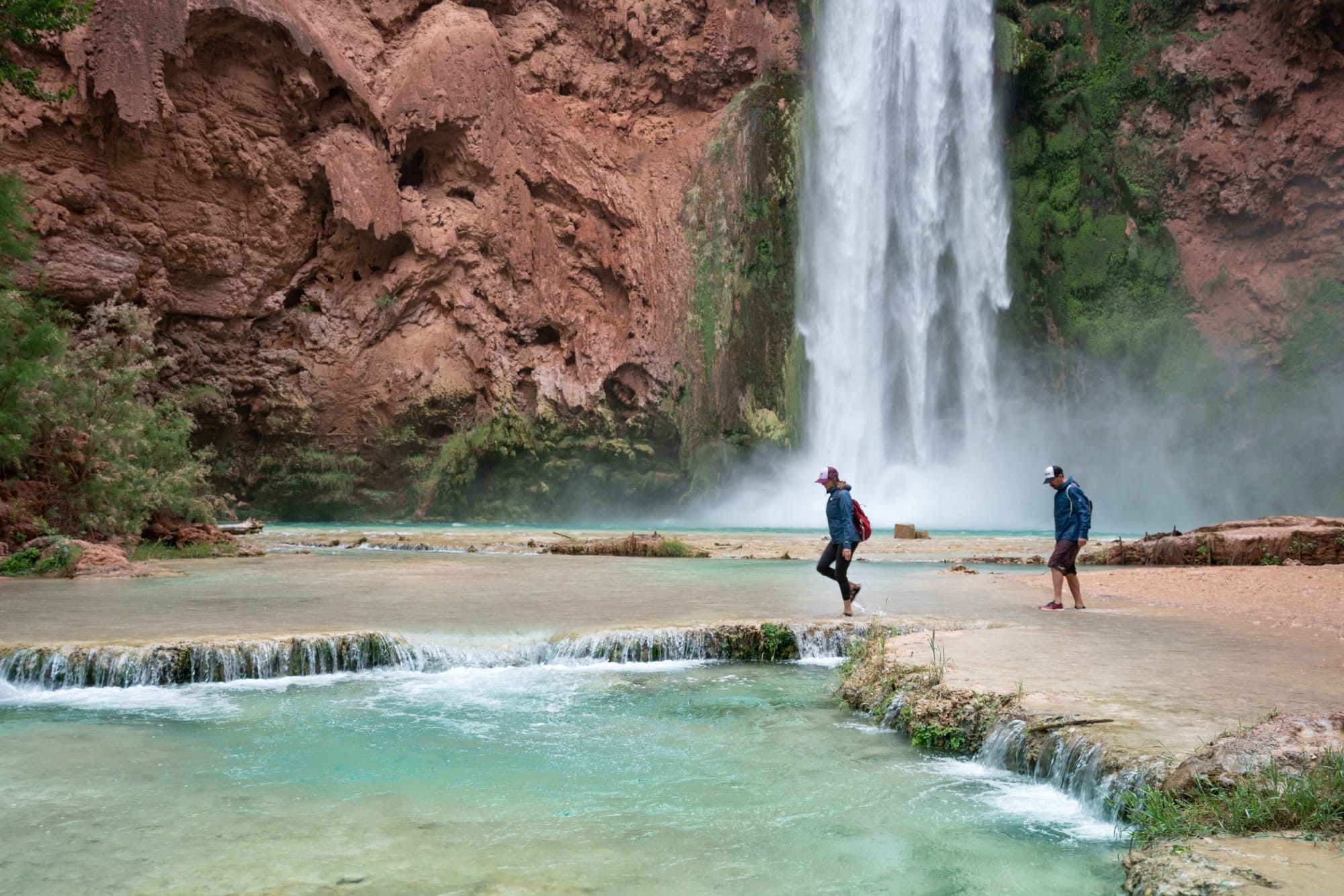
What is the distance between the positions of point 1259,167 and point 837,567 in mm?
37733

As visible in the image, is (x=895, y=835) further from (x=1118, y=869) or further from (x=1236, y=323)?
(x=1236, y=323)

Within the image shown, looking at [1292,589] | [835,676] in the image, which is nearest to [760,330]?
[1292,589]

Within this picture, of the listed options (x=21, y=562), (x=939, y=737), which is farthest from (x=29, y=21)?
(x=939, y=737)

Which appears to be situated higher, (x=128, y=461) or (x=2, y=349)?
(x=2, y=349)

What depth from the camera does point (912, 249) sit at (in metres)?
38.6

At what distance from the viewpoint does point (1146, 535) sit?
18297 millimetres

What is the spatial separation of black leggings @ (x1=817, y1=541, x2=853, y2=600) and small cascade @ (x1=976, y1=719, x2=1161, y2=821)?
4179 mm

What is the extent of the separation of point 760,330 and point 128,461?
27.9 metres

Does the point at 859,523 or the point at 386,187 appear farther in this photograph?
the point at 386,187

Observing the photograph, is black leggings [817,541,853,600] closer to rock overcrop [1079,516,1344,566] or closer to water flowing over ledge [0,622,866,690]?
water flowing over ledge [0,622,866,690]

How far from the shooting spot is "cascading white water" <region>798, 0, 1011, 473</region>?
38.3 m

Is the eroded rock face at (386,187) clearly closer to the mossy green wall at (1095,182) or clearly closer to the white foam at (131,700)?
the mossy green wall at (1095,182)

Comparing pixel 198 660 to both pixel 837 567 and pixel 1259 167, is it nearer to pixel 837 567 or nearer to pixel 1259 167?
pixel 837 567

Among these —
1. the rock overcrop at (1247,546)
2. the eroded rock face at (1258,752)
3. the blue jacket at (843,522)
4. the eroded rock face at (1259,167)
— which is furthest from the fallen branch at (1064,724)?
the eroded rock face at (1259,167)
